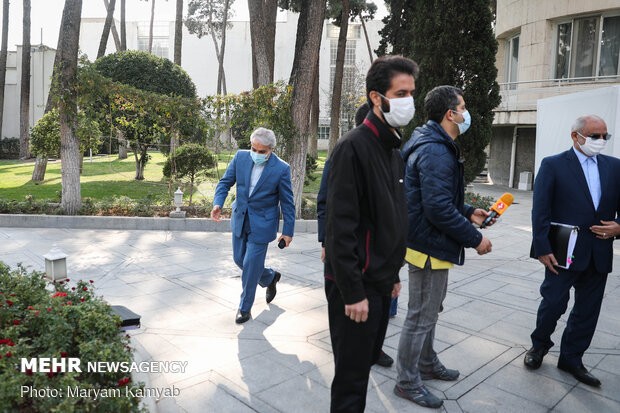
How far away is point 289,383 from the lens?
357 centimetres

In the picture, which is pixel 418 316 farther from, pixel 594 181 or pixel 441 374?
pixel 594 181

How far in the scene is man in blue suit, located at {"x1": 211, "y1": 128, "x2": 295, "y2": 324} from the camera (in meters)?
4.79

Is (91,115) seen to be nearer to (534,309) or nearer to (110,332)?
(110,332)

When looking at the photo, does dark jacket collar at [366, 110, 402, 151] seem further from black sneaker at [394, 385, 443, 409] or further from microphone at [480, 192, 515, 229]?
black sneaker at [394, 385, 443, 409]

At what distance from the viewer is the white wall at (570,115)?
9.16m

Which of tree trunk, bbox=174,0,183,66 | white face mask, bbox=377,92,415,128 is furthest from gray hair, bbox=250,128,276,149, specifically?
tree trunk, bbox=174,0,183,66

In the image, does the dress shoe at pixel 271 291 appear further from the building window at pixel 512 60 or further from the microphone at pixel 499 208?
the building window at pixel 512 60

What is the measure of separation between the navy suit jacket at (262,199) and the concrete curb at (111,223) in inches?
188

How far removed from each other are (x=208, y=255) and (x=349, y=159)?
224 inches

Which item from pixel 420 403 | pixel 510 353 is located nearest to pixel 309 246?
pixel 510 353

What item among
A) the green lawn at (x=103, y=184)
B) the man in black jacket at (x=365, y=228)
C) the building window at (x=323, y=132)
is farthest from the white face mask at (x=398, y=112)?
the building window at (x=323, y=132)

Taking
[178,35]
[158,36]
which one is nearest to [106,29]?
[178,35]

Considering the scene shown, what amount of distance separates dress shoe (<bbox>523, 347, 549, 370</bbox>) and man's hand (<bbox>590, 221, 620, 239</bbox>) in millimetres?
978

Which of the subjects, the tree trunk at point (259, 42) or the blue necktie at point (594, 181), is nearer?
the blue necktie at point (594, 181)
